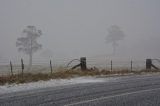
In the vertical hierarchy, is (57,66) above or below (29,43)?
below

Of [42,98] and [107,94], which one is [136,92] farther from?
[42,98]

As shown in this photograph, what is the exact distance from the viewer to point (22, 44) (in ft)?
342

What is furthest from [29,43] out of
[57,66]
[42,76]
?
[42,76]

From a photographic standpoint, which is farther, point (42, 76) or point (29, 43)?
point (29, 43)

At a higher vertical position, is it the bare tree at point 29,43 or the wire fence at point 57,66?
the bare tree at point 29,43

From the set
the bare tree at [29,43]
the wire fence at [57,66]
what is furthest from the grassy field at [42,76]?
the bare tree at [29,43]

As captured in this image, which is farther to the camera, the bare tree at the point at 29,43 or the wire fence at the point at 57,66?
the bare tree at the point at 29,43

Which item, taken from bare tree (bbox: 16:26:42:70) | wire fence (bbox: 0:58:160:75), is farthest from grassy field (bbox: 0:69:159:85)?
bare tree (bbox: 16:26:42:70)

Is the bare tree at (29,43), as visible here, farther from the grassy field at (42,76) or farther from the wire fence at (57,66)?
the grassy field at (42,76)

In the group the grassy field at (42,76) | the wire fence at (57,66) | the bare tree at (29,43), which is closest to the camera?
the grassy field at (42,76)

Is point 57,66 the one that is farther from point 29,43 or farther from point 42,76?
point 29,43

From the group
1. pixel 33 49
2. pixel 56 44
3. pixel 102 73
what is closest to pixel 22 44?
pixel 33 49

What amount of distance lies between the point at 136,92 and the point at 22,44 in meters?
91.3

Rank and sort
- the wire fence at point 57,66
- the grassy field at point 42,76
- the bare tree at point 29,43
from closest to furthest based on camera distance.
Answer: the grassy field at point 42,76 → the wire fence at point 57,66 → the bare tree at point 29,43
